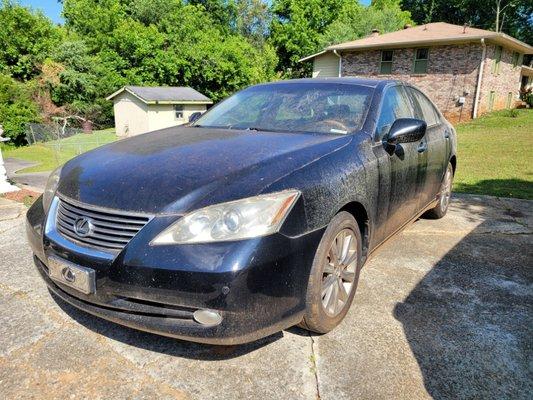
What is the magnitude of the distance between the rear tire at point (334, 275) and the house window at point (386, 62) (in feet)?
74.5

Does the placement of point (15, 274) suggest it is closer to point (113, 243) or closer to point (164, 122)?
point (113, 243)

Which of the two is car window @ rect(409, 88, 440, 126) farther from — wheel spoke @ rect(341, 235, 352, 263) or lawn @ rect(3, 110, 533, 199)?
lawn @ rect(3, 110, 533, 199)

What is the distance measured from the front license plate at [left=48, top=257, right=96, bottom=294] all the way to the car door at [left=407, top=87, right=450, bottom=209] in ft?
9.86

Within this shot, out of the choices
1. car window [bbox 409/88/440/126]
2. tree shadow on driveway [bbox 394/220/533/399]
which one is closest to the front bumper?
tree shadow on driveway [bbox 394/220/533/399]

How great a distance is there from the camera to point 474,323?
2791 millimetres

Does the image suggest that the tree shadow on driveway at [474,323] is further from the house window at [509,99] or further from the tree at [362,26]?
the tree at [362,26]

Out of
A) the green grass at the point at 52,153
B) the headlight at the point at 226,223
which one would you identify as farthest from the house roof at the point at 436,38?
the headlight at the point at 226,223

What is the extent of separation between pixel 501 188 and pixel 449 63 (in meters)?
16.6

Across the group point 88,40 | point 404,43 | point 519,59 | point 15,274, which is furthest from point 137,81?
point 15,274

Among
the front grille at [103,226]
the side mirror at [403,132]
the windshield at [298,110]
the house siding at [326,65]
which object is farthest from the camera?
the house siding at [326,65]

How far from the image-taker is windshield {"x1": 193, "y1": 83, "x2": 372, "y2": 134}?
3141 mm

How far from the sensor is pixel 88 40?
1385 inches

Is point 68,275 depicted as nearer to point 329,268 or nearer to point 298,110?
point 329,268

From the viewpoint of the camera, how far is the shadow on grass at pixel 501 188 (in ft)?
21.4
